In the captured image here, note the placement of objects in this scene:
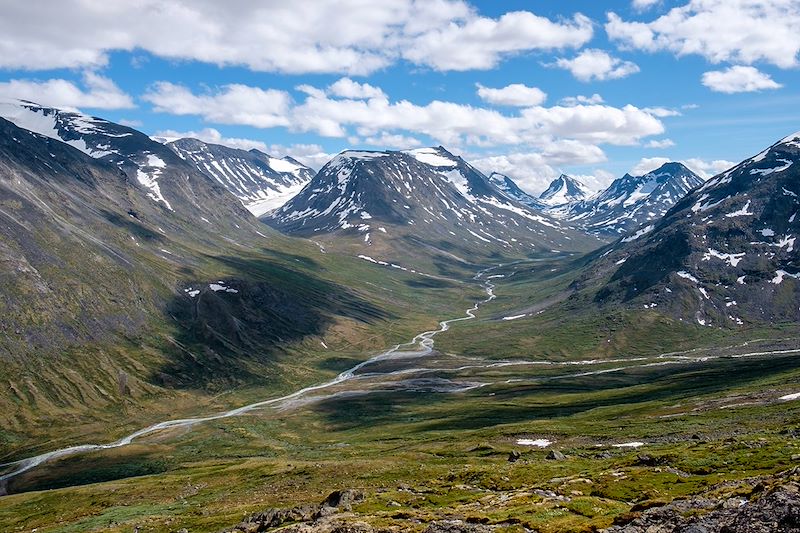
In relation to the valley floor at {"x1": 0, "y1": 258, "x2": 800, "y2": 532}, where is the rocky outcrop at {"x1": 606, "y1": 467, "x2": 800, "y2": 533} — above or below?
above

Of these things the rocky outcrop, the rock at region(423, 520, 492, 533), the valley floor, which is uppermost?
the rocky outcrop

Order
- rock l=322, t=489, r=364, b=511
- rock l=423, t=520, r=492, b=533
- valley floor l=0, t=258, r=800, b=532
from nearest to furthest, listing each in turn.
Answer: rock l=423, t=520, r=492, b=533 < valley floor l=0, t=258, r=800, b=532 < rock l=322, t=489, r=364, b=511

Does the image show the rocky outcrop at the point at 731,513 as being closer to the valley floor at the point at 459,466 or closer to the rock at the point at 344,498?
the valley floor at the point at 459,466

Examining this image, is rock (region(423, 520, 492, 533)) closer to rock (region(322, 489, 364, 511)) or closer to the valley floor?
the valley floor

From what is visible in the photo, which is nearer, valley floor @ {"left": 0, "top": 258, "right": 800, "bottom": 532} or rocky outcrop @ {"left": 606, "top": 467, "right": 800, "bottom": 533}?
rocky outcrop @ {"left": 606, "top": 467, "right": 800, "bottom": 533}

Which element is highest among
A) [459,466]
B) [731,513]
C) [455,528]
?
[731,513]

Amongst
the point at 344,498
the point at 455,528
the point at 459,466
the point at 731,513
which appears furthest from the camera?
the point at 459,466

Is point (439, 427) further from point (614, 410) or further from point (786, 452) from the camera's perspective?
point (786, 452)

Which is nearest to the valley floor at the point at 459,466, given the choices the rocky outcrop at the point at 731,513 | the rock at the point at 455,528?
the rocky outcrop at the point at 731,513

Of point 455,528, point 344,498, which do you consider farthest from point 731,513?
point 344,498

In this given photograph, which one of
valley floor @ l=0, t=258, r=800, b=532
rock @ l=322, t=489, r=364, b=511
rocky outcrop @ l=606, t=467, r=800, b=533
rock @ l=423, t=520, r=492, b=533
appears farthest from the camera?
rock @ l=322, t=489, r=364, b=511

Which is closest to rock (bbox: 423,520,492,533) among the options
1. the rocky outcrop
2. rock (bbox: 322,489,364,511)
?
the rocky outcrop

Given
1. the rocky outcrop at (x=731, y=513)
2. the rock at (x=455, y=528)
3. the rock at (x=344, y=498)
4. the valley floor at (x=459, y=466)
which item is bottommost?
the valley floor at (x=459, y=466)

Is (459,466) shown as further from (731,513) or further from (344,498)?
(731,513)
